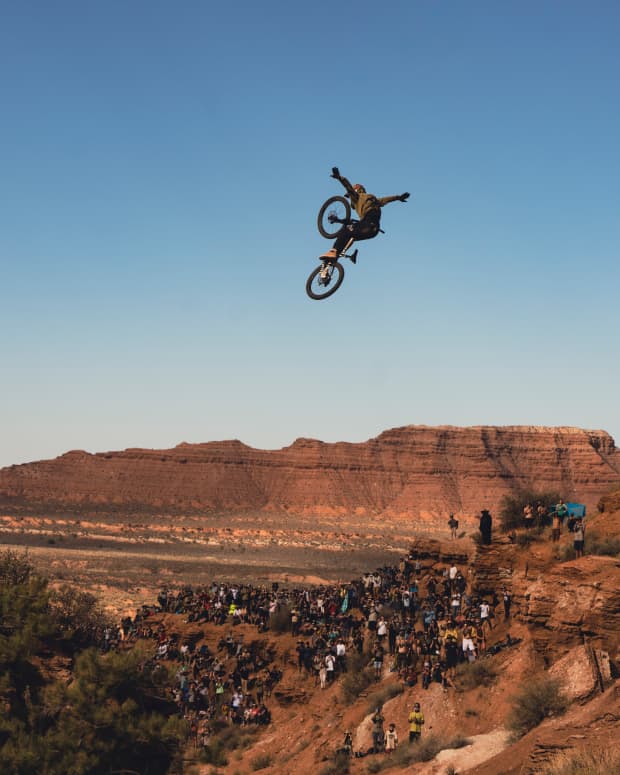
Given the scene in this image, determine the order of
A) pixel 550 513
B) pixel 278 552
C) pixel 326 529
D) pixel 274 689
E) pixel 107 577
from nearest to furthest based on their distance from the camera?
1. pixel 274 689
2. pixel 550 513
3. pixel 107 577
4. pixel 278 552
5. pixel 326 529

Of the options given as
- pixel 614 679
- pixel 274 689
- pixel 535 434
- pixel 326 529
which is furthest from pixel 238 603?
pixel 535 434

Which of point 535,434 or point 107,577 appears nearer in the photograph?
point 107,577

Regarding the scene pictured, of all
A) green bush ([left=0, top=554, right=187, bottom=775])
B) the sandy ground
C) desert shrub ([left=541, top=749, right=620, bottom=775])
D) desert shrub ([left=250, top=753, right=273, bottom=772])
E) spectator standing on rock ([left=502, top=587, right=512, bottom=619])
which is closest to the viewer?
desert shrub ([left=541, top=749, right=620, bottom=775])

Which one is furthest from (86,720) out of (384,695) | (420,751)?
(384,695)

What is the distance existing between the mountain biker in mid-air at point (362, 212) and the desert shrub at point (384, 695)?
1155 cm

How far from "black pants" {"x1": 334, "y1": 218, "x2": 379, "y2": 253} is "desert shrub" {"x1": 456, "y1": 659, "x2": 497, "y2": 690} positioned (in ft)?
35.2

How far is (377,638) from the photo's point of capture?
82.5 ft

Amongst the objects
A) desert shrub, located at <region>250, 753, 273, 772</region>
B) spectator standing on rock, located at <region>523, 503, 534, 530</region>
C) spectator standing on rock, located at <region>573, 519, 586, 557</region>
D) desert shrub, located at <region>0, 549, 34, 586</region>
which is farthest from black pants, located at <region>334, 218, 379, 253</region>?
desert shrub, located at <region>0, 549, 34, 586</region>

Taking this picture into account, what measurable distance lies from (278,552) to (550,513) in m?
68.2

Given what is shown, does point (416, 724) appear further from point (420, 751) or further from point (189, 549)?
point (189, 549)

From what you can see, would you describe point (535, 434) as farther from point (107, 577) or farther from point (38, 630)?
point (38, 630)

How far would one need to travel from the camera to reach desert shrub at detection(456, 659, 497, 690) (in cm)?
2011

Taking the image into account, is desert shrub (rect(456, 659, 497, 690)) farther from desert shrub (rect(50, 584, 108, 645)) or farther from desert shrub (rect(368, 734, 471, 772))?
desert shrub (rect(50, 584, 108, 645))

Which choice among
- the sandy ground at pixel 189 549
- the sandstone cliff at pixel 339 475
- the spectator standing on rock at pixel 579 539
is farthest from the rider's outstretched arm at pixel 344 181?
the sandstone cliff at pixel 339 475
